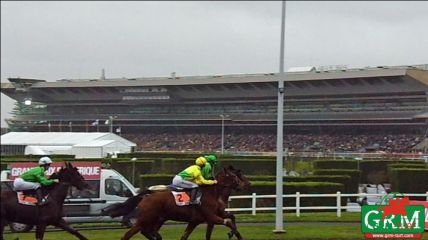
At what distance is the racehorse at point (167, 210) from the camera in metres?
13.7

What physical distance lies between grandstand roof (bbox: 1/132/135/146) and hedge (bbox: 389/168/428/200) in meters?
38.6

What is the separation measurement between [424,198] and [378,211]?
1401 cm

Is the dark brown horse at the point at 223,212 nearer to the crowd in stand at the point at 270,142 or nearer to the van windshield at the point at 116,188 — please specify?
the van windshield at the point at 116,188

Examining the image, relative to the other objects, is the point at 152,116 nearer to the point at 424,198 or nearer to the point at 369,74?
the point at 369,74

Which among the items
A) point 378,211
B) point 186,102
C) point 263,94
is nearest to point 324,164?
point 378,211

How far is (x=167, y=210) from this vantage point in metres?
14.0

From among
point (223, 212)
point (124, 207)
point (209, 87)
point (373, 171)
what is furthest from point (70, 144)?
point (223, 212)

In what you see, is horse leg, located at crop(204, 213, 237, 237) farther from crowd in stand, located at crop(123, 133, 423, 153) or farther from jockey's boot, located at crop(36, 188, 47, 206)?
crowd in stand, located at crop(123, 133, 423, 153)

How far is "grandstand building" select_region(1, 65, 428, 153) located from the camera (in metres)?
92.0

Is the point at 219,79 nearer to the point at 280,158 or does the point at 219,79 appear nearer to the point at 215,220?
the point at 280,158

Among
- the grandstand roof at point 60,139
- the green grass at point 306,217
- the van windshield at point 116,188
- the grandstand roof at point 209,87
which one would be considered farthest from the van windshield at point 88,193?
the grandstand roof at point 209,87

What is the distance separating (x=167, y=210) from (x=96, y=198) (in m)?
7.71

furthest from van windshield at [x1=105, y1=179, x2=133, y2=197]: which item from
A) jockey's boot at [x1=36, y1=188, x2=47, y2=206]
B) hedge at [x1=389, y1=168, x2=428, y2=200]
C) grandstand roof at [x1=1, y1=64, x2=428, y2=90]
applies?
grandstand roof at [x1=1, y1=64, x2=428, y2=90]

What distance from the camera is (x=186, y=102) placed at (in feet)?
371
